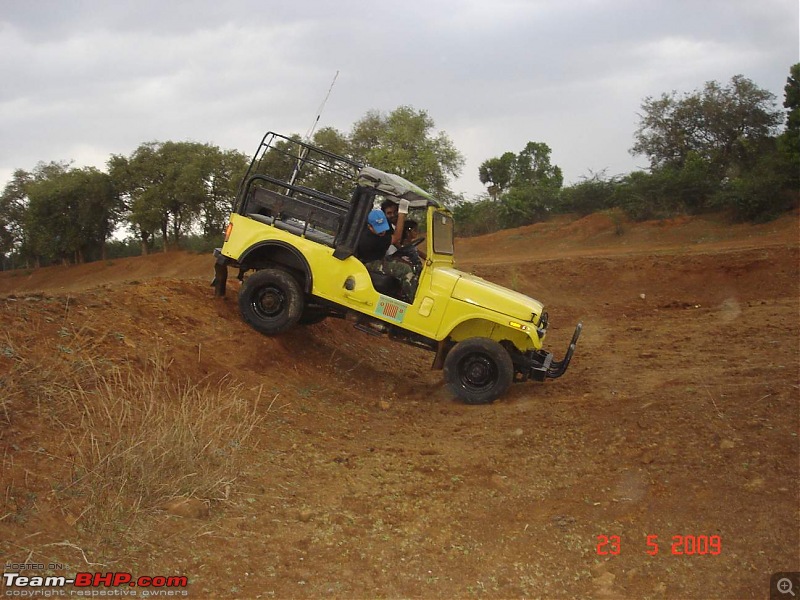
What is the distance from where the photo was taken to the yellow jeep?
8398 millimetres

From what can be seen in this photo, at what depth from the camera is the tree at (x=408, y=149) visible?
30250mm

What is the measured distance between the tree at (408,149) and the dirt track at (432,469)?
19.5 meters

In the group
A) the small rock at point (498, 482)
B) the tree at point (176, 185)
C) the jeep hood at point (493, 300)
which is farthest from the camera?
the tree at point (176, 185)

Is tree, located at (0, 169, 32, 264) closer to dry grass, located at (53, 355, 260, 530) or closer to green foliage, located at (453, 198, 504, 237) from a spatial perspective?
green foliage, located at (453, 198, 504, 237)

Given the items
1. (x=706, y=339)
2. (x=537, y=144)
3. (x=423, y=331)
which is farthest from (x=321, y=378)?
(x=537, y=144)

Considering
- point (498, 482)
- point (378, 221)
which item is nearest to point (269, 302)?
point (378, 221)

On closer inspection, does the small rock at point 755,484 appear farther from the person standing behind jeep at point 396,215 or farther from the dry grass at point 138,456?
the person standing behind jeep at point 396,215

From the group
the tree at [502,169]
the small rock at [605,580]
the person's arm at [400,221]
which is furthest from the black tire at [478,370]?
the tree at [502,169]

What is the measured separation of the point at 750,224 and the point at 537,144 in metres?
22.5

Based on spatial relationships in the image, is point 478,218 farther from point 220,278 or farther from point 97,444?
point 97,444

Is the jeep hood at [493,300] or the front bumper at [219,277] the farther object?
the front bumper at [219,277]

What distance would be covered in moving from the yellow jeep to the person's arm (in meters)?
0.20

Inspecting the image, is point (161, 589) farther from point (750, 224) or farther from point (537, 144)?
point (537, 144)

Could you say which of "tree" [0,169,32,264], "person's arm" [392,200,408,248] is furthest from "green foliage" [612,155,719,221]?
"tree" [0,169,32,264]
